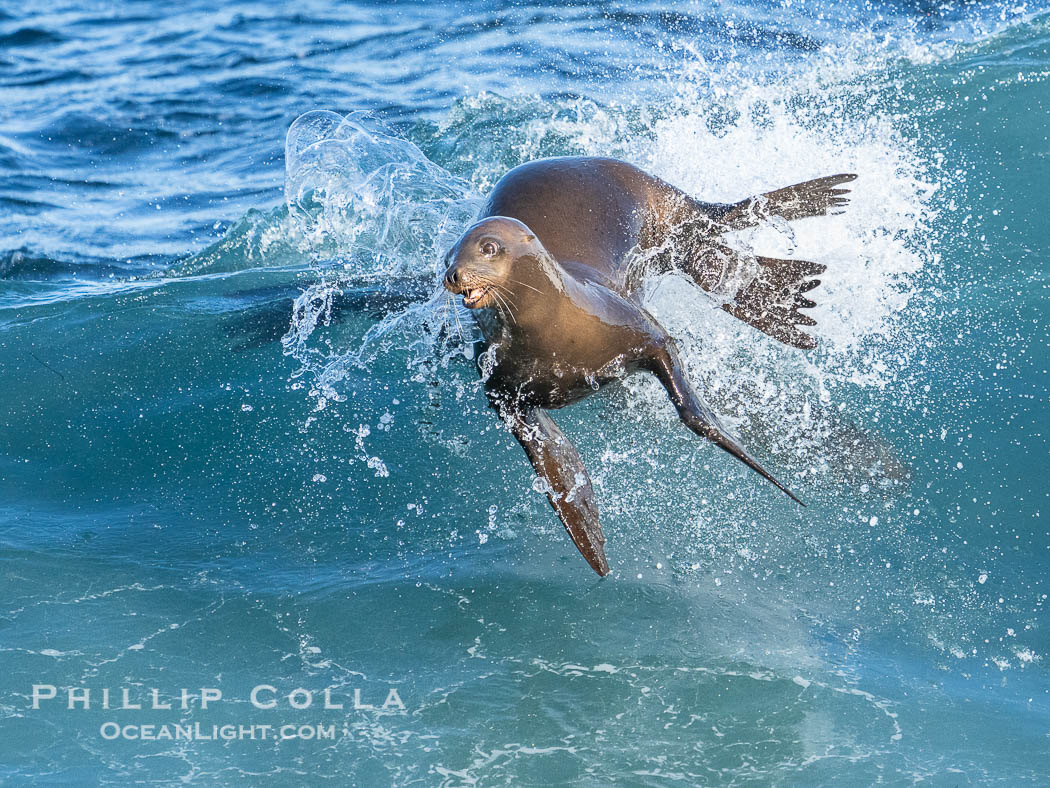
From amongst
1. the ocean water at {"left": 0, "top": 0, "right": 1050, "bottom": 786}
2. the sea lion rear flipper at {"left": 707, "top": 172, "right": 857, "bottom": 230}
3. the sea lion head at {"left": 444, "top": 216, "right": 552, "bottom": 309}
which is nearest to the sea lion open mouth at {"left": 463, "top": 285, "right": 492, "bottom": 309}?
the sea lion head at {"left": 444, "top": 216, "right": 552, "bottom": 309}

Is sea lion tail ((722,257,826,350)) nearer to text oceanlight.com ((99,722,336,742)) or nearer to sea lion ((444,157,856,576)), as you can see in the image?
sea lion ((444,157,856,576))

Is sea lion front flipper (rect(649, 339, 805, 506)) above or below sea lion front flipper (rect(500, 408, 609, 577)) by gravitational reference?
above

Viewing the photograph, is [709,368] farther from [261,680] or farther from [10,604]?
[10,604]

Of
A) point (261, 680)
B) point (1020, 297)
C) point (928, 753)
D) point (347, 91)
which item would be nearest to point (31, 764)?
point (261, 680)

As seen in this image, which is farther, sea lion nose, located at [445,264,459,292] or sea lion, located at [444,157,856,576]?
sea lion, located at [444,157,856,576]

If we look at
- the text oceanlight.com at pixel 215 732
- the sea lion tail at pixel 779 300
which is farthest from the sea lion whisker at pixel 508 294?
the text oceanlight.com at pixel 215 732

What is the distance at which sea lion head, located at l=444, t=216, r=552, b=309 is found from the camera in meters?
4.04

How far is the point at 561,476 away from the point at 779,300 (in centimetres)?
151

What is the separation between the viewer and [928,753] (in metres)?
4.04

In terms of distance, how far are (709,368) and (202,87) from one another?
30.2ft

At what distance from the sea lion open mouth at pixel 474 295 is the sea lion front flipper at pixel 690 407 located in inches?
32.7

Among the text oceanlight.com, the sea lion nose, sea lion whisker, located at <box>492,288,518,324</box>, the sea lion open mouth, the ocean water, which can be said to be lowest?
the text oceanlight.com

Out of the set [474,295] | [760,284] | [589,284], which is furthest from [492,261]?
[760,284]

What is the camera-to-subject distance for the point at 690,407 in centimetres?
448
